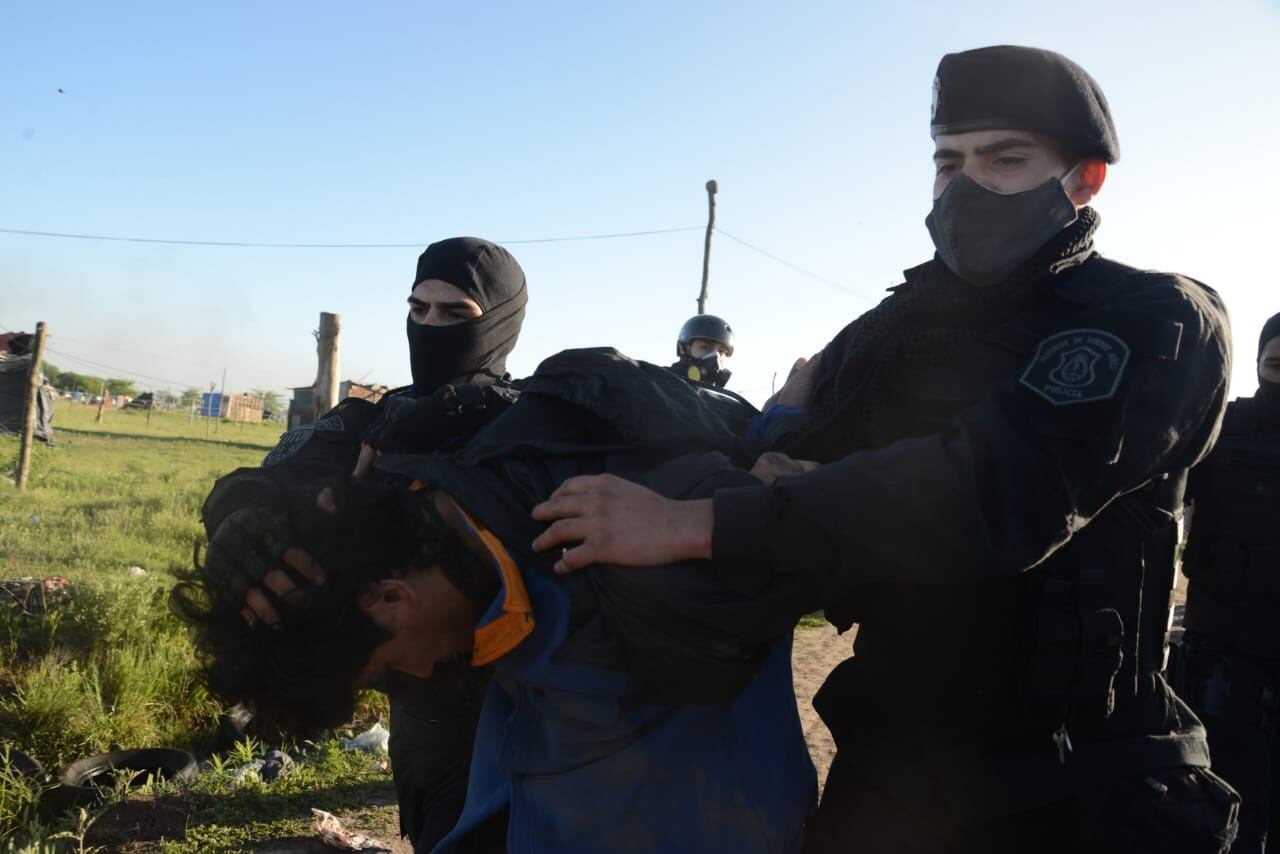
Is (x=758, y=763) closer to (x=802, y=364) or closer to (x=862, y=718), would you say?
(x=862, y=718)

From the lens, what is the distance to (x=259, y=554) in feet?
4.78

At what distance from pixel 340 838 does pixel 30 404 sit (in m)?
11.5

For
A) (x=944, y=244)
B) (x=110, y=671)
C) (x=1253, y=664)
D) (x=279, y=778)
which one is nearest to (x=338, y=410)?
(x=944, y=244)

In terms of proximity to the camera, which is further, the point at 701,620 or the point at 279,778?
the point at 279,778

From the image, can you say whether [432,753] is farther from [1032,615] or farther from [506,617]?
[1032,615]

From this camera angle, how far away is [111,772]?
14.5 feet

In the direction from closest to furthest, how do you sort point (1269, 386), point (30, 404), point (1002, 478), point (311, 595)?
point (1002, 478), point (311, 595), point (1269, 386), point (30, 404)

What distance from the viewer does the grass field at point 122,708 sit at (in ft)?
12.3

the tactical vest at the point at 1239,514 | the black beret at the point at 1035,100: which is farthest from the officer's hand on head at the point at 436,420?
the tactical vest at the point at 1239,514

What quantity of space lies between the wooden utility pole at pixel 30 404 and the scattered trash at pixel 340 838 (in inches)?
438

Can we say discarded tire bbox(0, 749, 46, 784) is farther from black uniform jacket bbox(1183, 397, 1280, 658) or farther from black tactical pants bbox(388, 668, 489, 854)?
black uniform jacket bbox(1183, 397, 1280, 658)

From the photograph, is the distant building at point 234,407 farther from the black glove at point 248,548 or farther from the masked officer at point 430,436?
the black glove at point 248,548

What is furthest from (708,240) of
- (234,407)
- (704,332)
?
(234,407)

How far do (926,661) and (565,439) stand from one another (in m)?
0.71
